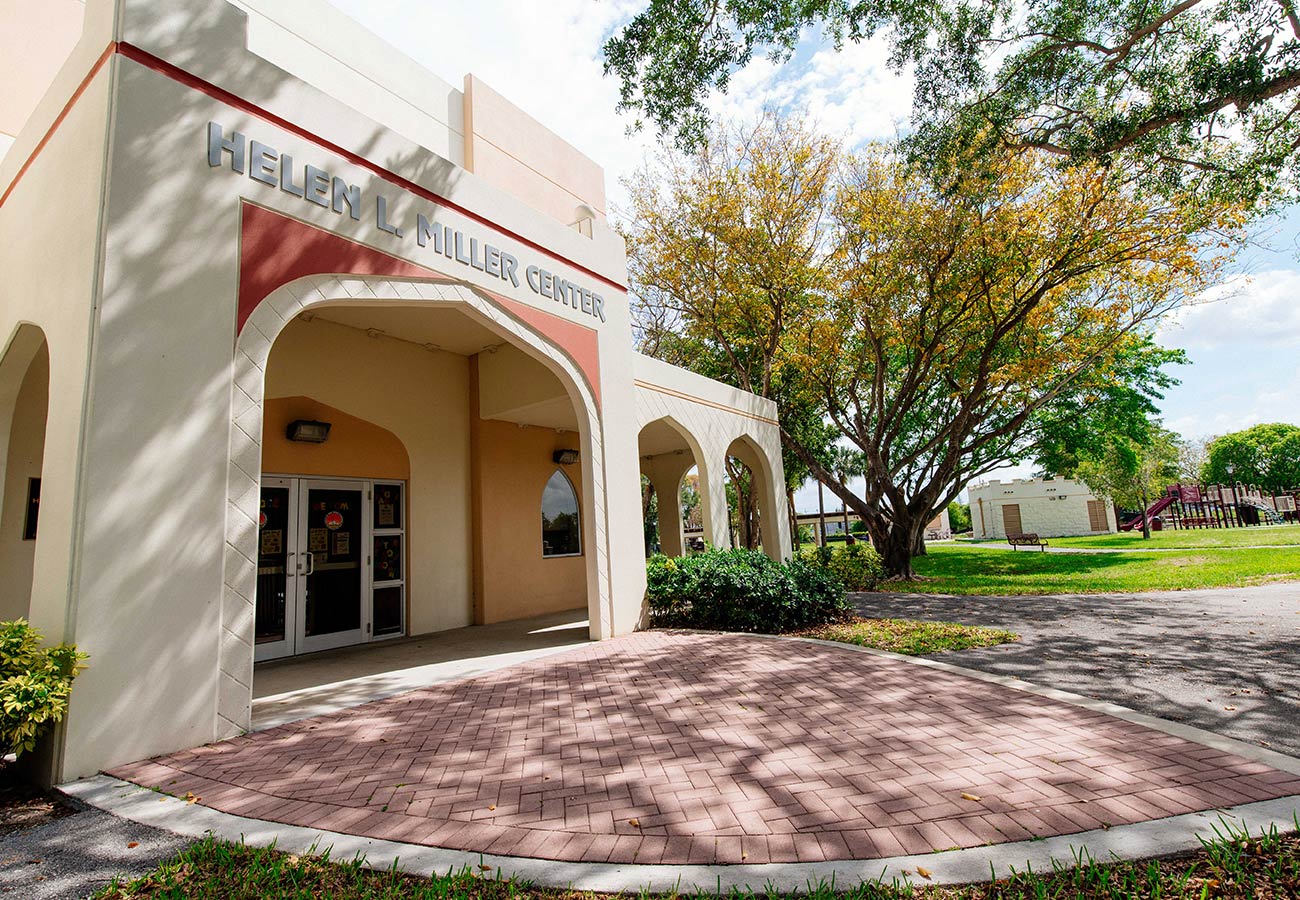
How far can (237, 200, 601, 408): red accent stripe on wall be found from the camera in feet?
15.8

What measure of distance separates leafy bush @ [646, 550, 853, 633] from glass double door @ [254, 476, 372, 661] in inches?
158

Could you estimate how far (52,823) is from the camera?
311cm

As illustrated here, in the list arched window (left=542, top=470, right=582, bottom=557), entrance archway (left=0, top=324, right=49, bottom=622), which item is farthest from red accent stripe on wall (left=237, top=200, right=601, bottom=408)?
arched window (left=542, top=470, right=582, bottom=557)

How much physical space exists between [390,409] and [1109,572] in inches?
667

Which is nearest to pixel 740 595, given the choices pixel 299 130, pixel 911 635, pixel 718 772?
pixel 911 635

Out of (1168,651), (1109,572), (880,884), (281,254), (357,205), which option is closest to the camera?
(880,884)

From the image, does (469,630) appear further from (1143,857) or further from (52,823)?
(1143,857)

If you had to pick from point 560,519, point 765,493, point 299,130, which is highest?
point 299,130

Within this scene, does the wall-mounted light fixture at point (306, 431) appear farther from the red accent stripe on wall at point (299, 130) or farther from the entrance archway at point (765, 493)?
the entrance archway at point (765, 493)

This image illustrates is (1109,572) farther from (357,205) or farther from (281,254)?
(281,254)

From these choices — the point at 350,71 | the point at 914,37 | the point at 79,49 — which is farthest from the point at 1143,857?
the point at 350,71

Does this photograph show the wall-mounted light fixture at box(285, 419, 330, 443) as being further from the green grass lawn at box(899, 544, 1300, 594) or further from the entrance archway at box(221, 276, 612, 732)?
the green grass lawn at box(899, 544, 1300, 594)

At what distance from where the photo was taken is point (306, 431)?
7.76 metres

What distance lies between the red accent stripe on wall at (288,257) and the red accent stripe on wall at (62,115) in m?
1.15
